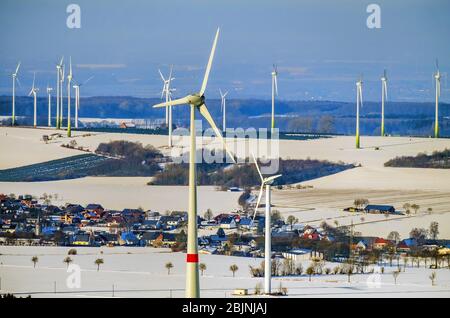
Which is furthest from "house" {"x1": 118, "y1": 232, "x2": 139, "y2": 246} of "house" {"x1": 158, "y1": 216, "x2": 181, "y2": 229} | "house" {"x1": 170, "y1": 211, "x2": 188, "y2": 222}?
"house" {"x1": 170, "y1": 211, "x2": 188, "y2": 222}

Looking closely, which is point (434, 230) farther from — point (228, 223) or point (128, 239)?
point (128, 239)

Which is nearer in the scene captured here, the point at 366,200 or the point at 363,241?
the point at 363,241

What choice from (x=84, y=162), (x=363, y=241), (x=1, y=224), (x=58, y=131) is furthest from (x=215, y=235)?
(x=58, y=131)

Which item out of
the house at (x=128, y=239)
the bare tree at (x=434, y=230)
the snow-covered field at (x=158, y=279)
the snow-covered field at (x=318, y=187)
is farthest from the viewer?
the snow-covered field at (x=318, y=187)

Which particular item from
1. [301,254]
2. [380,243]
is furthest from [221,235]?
[380,243]

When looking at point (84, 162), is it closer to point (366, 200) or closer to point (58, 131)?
point (58, 131)

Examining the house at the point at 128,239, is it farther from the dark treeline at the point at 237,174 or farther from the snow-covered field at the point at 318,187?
the dark treeline at the point at 237,174

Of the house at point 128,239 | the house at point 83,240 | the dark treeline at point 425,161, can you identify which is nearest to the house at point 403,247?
the house at point 128,239
